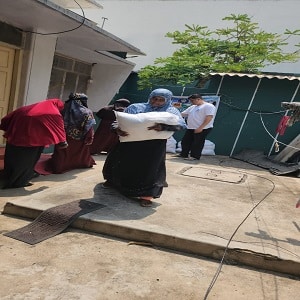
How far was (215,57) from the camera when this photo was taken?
11.2 m

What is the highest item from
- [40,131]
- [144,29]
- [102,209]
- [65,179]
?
[144,29]

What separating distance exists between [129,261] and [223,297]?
804mm

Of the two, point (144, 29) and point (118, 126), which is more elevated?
point (144, 29)

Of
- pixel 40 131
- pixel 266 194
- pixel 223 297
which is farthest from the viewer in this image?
pixel 266 194

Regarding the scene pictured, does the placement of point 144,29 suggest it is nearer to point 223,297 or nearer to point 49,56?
point 49,56

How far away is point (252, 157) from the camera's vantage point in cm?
856

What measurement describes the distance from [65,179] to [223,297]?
11.5 feet

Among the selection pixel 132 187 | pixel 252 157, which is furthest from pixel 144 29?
pixel 132 187

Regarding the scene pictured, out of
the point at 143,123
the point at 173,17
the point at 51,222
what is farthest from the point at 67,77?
the point at 173,17

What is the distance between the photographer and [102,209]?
386cm

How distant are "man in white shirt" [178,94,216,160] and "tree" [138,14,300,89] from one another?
2.07 metres

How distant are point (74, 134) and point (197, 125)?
3.09 m

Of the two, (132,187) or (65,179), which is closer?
(132,187)

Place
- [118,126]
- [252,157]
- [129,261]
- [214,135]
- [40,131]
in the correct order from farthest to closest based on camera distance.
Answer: [214,135]
[252,157]
[40,131]
[118,126]
[129,261]
